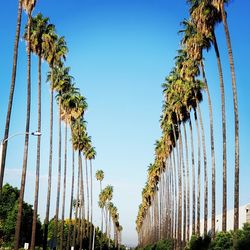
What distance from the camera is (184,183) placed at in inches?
2736

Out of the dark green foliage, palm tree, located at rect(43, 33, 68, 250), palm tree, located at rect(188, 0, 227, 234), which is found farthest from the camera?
the dark green foliage

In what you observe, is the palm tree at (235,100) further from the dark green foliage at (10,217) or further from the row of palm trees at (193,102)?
the dark green foliage at (10,217)

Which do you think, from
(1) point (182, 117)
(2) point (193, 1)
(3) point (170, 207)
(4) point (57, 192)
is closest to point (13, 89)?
(2) point (193, 1)

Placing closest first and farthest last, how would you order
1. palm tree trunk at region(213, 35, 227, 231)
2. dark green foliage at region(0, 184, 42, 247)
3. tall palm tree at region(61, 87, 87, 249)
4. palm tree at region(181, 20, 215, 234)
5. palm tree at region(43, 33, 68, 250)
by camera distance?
1. palm tree trunk at region(213, 35, 227, 231)
2. palm tree at region(181, 20, 215, 234)
3. palm tree at region(43, 33, 68, 250)
4. tall palm tree at region(61, 87, 87, 249)
5. dark green foliage at region(0, 184, 42, 247)

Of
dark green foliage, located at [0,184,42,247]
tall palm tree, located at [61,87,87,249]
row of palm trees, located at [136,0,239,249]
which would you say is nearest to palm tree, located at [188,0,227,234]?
row of palm trees, located at [136,0,239,249]

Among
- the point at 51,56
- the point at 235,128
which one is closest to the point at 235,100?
the point at 235,128

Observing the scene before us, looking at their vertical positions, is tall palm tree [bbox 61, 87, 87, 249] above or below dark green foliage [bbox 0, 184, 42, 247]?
above

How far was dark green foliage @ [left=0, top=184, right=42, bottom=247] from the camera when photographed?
3620 inches

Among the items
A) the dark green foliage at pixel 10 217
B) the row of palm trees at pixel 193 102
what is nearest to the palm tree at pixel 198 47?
the row of palm trees at pixel 193 102

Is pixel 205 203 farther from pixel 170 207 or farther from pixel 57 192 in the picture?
pixel 170 207

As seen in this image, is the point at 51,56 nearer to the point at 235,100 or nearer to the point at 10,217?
the point at 235,100

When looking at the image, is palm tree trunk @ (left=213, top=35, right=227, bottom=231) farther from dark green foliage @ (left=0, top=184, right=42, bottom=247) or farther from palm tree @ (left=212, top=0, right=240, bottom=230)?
dark green foliage @ (left=0, top=184, right=42, bottom=247)

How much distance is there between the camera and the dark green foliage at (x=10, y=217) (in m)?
91.9

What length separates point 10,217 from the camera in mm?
92812
